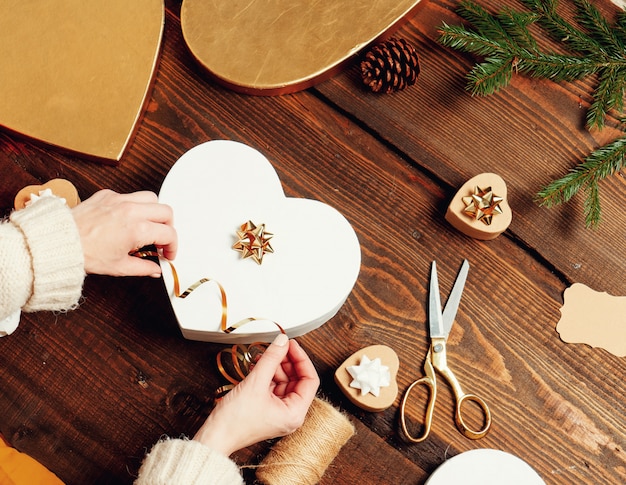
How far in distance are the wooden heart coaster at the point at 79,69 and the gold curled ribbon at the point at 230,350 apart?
231 mm

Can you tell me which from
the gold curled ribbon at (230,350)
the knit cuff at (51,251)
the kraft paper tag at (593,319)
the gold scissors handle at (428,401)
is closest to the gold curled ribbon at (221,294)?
the gold curled ribbon at (230,350)

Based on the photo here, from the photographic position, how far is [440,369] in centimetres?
95

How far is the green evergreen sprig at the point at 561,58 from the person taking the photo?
966 millimetres

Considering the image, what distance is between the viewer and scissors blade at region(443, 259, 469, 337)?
962mm

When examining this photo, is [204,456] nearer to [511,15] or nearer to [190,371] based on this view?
[190,371]

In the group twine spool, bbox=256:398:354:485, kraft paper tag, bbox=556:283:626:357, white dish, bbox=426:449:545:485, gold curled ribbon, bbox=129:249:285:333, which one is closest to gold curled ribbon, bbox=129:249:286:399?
gold curled ribbon, bbox=129:249:285:333

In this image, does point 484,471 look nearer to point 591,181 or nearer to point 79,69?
point 591,181

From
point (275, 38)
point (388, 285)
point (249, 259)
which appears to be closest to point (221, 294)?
point (249, 259)

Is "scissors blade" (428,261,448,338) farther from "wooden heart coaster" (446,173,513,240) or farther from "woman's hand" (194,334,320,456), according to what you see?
"woman's hand" (194,334,320,456)

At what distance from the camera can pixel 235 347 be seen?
2.95ft

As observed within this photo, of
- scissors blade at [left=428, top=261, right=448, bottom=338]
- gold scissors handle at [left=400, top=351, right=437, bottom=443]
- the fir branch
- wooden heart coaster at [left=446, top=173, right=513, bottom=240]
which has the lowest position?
gold scissors handle at [left=400, top=351, right=437, bottom=443]

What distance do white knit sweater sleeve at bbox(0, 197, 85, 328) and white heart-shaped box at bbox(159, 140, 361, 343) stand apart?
0.15m

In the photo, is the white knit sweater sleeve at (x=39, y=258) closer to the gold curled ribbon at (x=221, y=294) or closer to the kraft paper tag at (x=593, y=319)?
the gold curled ribbon at (x=221, y=294)

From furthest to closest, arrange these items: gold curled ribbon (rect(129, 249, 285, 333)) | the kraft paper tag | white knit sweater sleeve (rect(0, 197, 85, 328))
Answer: the kraft paper tag, gold curled ribbon (rect(129, 249, 285, 333)), white knit sweater sleeve (rect(0, 197, 85, 328))
